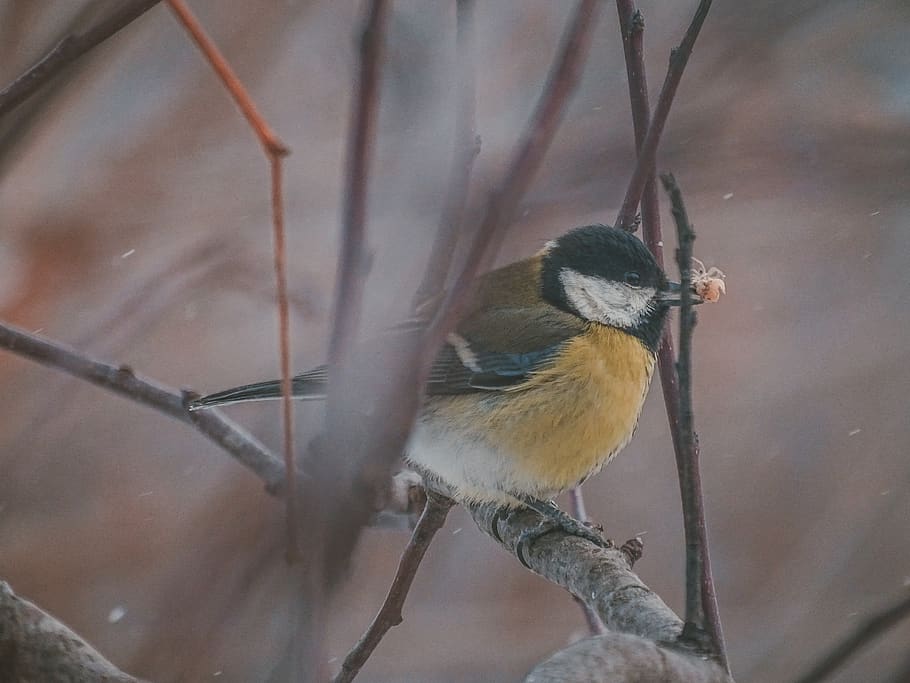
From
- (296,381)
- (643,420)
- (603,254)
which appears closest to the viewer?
(296,381)

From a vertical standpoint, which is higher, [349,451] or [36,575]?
[36,575]

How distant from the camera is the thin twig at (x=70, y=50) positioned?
121 centimetres

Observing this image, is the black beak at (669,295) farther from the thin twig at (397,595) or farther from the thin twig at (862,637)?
the thin twig at (862,637)

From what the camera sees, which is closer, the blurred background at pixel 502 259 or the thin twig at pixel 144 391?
the thin twig at pixel 144 391

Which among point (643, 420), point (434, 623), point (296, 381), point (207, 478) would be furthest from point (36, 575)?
point (643, 420)

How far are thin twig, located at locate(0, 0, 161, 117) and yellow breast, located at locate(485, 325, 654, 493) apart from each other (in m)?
1.44

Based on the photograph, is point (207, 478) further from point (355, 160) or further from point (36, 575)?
point (355, 160)

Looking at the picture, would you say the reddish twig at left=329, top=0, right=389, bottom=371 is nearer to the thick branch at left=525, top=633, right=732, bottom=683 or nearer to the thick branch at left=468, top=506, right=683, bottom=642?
the thick branch at left=525, top=633, right=732, bottom=683

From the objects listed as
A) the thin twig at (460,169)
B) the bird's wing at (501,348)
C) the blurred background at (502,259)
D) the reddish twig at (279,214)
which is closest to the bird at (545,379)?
the bird's wing at (501,348)

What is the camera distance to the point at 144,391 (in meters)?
2.17

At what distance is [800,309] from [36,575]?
11.3 feet

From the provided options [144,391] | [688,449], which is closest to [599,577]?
[688,449]

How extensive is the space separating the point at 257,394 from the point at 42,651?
103cm

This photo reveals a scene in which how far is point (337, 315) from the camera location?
0.80m
